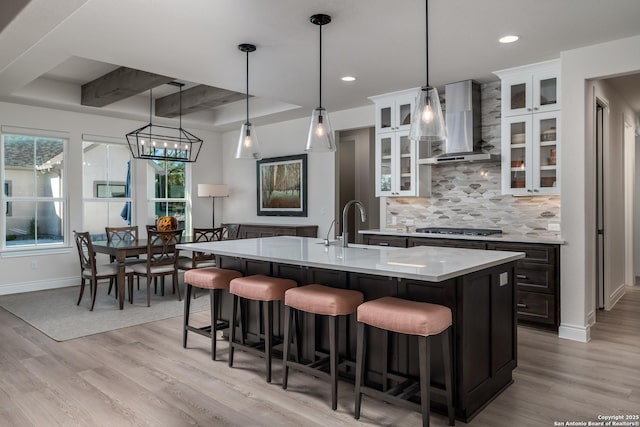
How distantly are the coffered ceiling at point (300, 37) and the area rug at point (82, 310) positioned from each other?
104 inches

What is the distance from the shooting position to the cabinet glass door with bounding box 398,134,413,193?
543 centimetres

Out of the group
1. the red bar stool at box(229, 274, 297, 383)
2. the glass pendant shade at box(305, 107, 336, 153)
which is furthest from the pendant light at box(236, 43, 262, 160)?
the red bar stool at box(229, 274, 297, 383)

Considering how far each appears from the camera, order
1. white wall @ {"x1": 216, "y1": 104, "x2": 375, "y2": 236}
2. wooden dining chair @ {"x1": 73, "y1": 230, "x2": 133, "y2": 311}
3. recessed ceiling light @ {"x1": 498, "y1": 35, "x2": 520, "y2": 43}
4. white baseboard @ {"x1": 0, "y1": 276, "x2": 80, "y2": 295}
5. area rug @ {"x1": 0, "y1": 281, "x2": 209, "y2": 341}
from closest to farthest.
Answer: recessed ceiling light @ {"x1": 498, "y1": 35, "x2": 520, "y2": 43}, area rug @ {"x1": 0, "y1": 281, "x2": 209, "y2": 341}, wooden dining chair @ {"x1": 73, "y1": 230, "x2": 133, "y2": 311}, white baseboard @ {"x1": 0, "y1": 276, "x2": 80, "y2": 295}, white wall @ {"x1": 216, "y1": 104, "x2": 375, "y2": 236}

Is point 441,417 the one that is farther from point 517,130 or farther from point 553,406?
point 517,130

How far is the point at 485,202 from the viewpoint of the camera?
507 centimetres

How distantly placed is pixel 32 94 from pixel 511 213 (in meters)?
6.31

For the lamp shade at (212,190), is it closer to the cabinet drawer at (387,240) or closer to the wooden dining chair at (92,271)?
the wooden dining chair at (92,271)

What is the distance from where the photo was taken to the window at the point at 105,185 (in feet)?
22.7

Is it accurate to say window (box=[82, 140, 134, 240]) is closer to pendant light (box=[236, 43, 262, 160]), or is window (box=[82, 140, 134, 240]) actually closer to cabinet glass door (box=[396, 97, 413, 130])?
pendant light (box=[236, 43, 262, 160])

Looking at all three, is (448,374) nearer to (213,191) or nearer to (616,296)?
(616,296)

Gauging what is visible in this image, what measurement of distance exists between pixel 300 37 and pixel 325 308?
2.34m

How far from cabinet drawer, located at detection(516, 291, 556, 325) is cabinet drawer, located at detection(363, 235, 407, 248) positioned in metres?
1.39

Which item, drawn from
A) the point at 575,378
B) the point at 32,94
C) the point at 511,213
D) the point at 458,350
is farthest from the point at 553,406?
the point at 32,94

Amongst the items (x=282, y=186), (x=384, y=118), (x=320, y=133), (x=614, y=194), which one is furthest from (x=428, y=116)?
(x=282, y=186)
